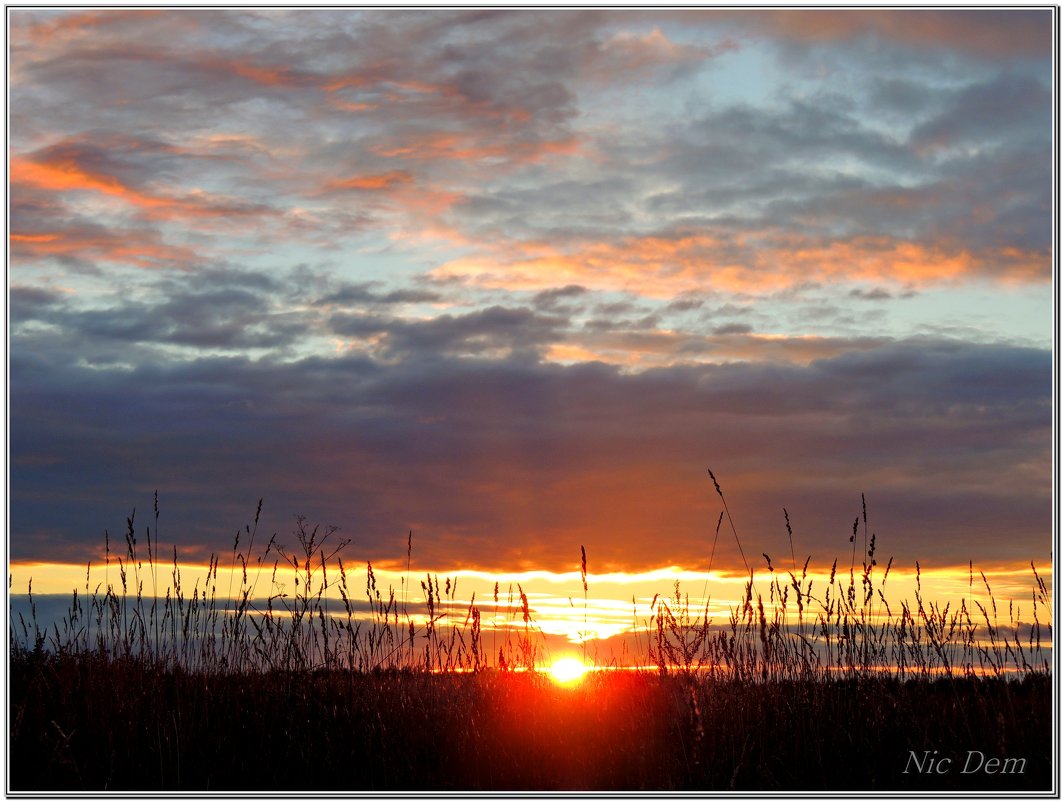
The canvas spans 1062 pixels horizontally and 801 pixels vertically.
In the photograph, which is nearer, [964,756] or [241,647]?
[964,756]

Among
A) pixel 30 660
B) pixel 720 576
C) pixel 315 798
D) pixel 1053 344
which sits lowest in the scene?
pixel 315 798

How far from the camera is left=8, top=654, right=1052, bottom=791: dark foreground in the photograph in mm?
4086

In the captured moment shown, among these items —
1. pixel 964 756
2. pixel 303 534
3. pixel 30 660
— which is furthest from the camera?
pixel 30 660

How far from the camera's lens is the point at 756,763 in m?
4.16

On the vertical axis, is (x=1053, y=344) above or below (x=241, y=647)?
above

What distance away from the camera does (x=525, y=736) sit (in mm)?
4551

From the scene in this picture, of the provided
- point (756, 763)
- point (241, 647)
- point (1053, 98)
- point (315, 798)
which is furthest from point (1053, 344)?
point (241, 647)

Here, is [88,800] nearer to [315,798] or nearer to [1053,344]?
[315,798]

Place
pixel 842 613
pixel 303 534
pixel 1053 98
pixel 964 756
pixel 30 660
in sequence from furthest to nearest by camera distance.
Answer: pixel 30 660 < pixel 303 534 < pixel 842 613 < pixel 1053 98 < pixel 964 756

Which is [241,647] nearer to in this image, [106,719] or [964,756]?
[106,719]

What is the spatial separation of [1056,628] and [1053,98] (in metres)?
2.61

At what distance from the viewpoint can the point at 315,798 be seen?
12.8 feet

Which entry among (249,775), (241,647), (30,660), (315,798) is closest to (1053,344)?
(315,798)

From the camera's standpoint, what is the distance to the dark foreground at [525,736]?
4.09m
